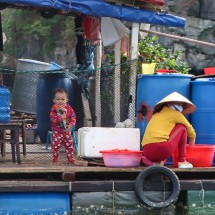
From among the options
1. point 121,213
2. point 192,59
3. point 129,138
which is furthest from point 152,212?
point 192,59

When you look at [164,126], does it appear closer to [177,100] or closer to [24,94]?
[177,100]

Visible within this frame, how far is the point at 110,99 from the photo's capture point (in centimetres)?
961

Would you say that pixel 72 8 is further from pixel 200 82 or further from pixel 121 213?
pixel 121 213

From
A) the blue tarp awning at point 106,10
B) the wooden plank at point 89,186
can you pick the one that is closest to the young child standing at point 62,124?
the wooden plank at point 89,186

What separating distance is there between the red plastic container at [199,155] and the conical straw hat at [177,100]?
45cm

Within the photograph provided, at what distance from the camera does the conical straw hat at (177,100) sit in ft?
27.3

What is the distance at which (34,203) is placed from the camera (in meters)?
8.05

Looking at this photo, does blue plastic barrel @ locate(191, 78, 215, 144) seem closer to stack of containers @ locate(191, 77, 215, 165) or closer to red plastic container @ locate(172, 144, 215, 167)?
stack of containers @ locate(191, 77, 215, 165)

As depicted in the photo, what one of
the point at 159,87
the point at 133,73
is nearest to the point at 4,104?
the point at 133,73

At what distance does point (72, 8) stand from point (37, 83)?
7.36 feet

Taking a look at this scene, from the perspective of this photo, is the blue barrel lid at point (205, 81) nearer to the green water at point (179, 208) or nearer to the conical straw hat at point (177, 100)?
the conical straw hat at point (177, 100)

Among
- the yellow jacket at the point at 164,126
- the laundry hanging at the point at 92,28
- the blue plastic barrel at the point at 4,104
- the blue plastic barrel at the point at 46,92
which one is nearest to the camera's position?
the yellow jacket at the point at 164,126

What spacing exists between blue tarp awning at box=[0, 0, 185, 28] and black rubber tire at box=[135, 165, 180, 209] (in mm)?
2185

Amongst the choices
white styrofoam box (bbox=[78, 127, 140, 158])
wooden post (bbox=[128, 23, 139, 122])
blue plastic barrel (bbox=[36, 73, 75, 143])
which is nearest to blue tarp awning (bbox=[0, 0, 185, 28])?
wooden post (bbox=[128, 23, 139, 122])
